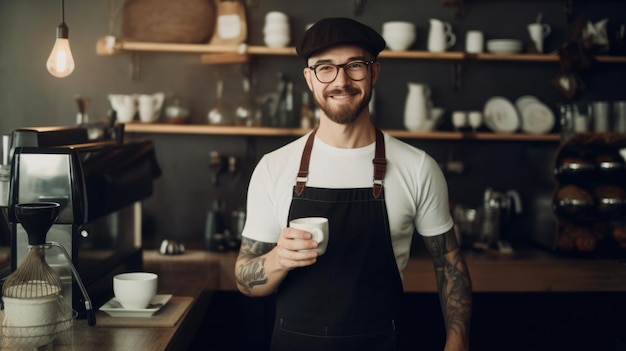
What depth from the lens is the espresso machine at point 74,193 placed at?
2.15 m

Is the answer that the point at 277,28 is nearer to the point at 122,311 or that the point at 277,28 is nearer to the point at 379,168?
the point at 379,168

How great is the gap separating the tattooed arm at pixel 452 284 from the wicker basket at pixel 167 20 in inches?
91.2

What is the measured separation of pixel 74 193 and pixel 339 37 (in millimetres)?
981

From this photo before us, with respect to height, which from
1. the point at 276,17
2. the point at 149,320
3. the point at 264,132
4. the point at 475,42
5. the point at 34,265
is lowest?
the point at 149,320

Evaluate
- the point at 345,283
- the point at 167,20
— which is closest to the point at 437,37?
the point at 167,20

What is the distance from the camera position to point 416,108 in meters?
3.95

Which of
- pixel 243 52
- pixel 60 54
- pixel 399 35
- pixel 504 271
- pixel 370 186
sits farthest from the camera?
pixel 399 35

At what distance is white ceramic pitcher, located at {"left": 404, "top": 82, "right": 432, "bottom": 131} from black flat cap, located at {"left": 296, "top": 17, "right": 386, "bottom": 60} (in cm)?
179

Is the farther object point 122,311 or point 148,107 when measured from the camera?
point 148,107

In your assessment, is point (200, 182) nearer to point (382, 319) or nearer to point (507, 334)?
point (507, 334)

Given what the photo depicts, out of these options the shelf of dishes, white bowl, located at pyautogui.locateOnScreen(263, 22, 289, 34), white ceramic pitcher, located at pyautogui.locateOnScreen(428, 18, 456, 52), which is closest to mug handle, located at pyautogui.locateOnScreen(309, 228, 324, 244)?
the shelf of dishes

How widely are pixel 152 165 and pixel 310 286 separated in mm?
1346

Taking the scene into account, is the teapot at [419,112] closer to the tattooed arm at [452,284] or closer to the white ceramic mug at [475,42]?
the white ceramic mug at [475,42]

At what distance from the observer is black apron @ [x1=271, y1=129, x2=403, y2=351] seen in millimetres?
2125
